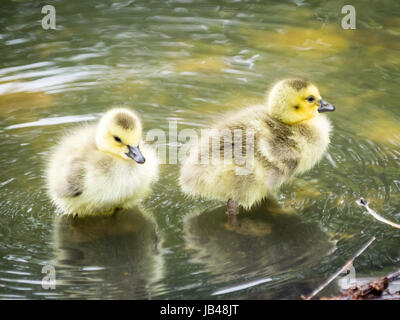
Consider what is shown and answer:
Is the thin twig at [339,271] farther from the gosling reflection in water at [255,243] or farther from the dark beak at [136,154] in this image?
the dark beak at [136,154]

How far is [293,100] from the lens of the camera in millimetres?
3320

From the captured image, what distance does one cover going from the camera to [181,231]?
10.6 ft

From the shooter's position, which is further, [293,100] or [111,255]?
[293,100]

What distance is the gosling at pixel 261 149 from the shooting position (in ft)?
10.6

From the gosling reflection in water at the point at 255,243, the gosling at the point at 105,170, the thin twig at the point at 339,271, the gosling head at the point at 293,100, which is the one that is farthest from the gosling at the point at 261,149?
the thin twig at the point at 339,271

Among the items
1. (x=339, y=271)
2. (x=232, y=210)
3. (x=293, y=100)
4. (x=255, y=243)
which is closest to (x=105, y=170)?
(x=232, y=210)

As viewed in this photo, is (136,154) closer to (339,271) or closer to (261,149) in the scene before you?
(261,149)

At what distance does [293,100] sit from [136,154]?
818 mm

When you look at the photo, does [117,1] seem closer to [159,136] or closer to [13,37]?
[13,37]

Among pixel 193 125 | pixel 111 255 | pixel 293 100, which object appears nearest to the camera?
pixel 111 255

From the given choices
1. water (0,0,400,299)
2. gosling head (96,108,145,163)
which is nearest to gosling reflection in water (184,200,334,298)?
water (0,0,400,299)

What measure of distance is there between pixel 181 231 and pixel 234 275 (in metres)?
0.47

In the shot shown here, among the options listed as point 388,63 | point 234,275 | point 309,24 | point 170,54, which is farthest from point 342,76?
Answer: point 234,275
